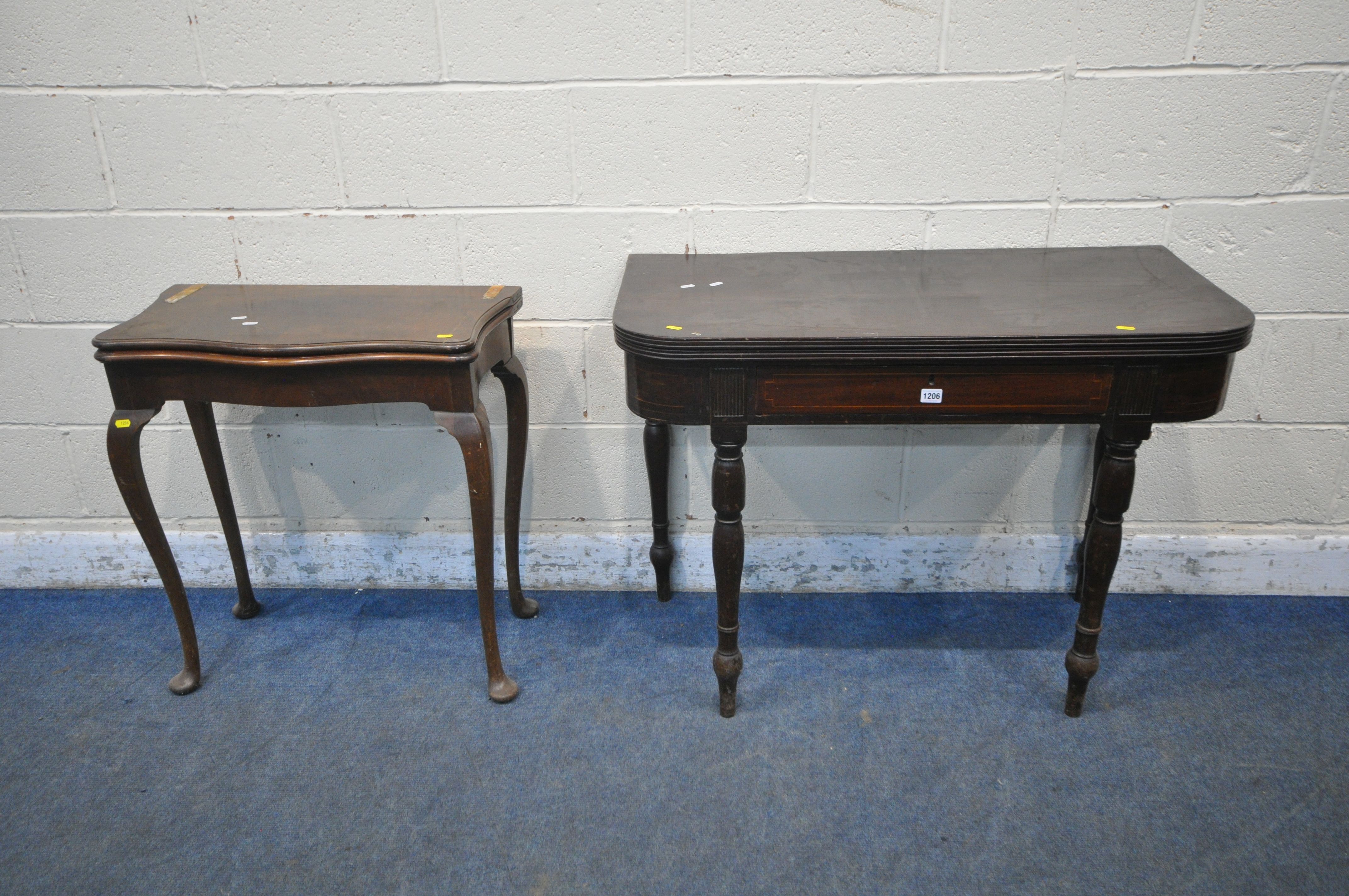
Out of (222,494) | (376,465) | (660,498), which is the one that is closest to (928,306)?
(660,498)

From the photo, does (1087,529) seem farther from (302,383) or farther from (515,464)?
(302,383)

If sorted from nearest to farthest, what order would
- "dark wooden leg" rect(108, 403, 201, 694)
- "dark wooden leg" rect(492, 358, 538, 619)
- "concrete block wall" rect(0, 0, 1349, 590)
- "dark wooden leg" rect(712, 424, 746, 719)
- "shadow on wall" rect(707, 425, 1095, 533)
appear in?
1. "dark wooden leg" rect(712, 424, 746, 719)
2. "dark wooden leg" rect(108, 403, 201, 694)
3. "concrete block wall" rect(0, 0, 1349, 590)
4. "dark wooden leg" rect(492, 358, 538, 619)
5. "shadow on wall" rect(707, 425, 1095, 533)

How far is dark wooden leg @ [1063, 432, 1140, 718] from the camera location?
1.51 metres

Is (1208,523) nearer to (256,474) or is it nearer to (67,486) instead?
(256,474)

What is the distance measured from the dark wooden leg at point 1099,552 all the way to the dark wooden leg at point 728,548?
1.94 feet

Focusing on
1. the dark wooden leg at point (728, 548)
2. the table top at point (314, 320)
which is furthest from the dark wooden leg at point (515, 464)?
the dark wooden leg at point (728, 548)

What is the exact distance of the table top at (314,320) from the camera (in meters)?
1.51

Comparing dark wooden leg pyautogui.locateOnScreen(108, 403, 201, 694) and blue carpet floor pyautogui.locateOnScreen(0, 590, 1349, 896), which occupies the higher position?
dark wooden leg pyautogui.locateOnScreen(108, 403, 201, 694)

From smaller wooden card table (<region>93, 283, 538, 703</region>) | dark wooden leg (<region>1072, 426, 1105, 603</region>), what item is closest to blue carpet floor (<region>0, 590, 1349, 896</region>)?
dark wooden leg (<region>1072, 426, 1105, 603</region>)

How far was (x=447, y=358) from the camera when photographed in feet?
4.94

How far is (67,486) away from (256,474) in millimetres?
447

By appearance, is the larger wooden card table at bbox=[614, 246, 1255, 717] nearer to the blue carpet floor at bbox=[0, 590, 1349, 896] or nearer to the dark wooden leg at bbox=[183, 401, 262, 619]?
the blue carpet floor at bbox=[0, 590, 1349, 896]

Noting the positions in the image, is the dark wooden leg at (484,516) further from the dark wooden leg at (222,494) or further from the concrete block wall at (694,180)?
the dark wooden leg at (222,494)

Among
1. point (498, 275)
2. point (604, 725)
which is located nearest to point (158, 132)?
point (498, 275)
